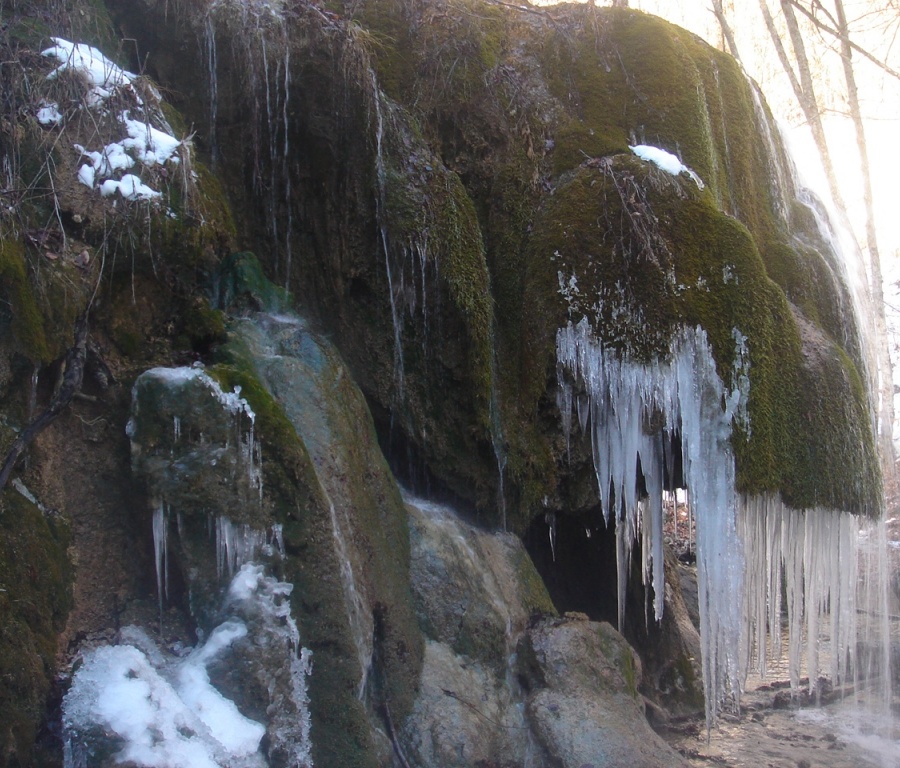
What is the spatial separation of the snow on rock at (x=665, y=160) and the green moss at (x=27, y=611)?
4.21 meters

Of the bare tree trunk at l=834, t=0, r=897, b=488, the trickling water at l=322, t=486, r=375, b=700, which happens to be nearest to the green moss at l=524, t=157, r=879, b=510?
the trickling water at l=322, t=486, r=375, b=700

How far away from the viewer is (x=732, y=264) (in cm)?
576

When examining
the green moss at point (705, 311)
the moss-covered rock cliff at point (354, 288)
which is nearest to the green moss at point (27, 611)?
the moss-covered rock cliff at point (354, 288)

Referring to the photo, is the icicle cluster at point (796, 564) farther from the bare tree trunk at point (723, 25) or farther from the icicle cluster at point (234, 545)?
the bare tree trunk at point (723, 25)

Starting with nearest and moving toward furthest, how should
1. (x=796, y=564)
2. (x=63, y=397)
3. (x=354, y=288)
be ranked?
1. (x=63, y=397)
2. (x=796, y=564)
3. (x=354, y=288)

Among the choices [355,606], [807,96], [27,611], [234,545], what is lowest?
[355,606]

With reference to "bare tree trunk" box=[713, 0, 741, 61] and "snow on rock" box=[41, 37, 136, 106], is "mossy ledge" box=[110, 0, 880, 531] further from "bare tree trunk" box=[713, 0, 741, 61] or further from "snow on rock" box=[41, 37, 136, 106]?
"bare tree trunk" box=[713, 0, 741, 61]

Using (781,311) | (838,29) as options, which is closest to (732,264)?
(781,311)

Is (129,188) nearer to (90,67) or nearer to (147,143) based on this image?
(147,143)

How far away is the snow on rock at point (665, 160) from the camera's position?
591 centimetres

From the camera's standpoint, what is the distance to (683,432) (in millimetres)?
5488

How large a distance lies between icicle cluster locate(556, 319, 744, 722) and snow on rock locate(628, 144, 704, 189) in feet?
3.69

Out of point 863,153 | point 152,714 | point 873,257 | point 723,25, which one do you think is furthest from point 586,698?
point 723,25

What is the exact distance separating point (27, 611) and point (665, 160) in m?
4.60
